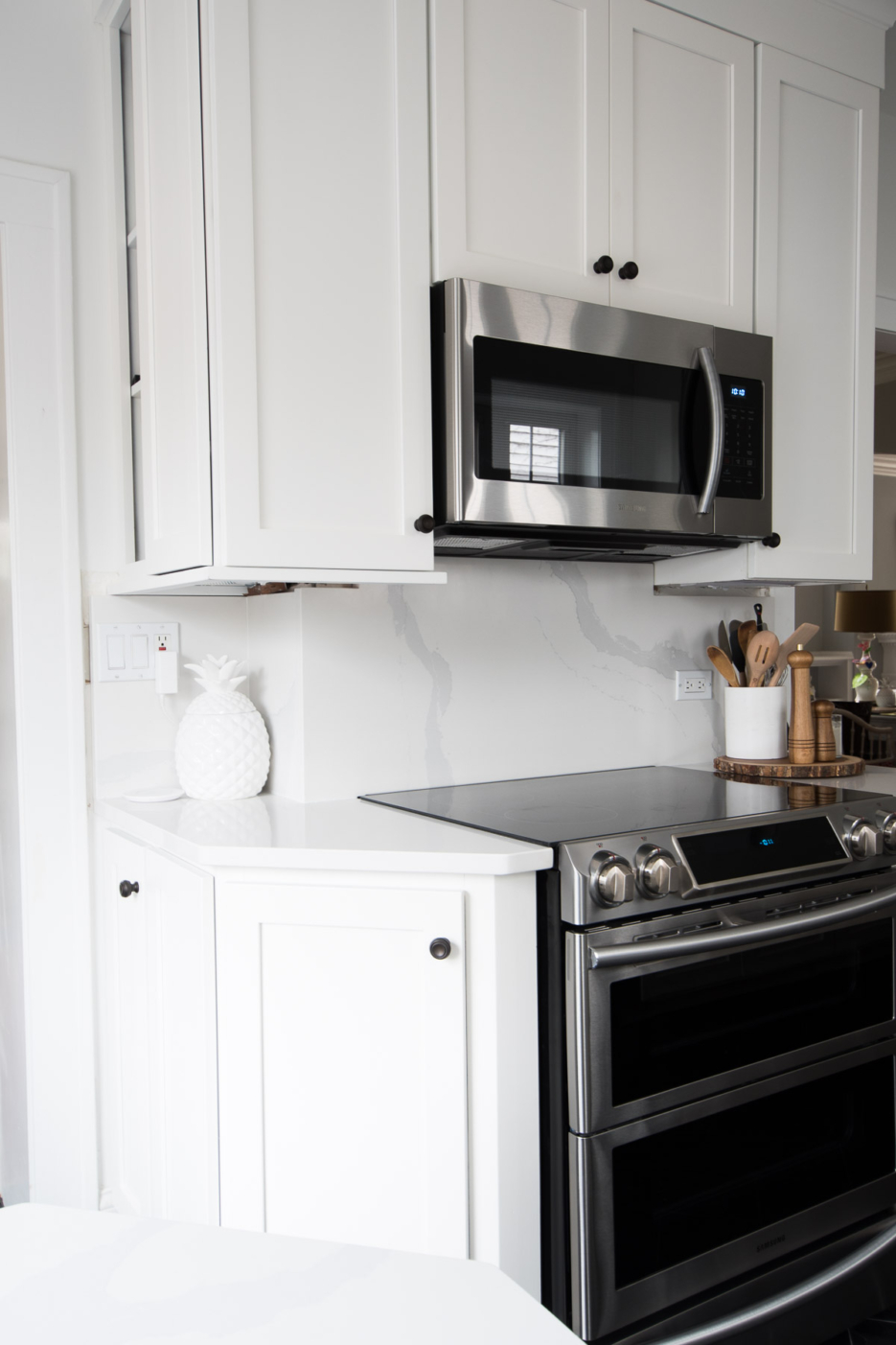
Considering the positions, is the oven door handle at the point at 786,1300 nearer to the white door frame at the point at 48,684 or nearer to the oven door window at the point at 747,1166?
the oven door window at the point at 747,1166

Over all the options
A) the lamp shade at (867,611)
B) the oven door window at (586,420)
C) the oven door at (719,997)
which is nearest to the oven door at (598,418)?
the oven door window at (586,420)

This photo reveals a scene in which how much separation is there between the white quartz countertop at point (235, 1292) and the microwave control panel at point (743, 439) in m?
1.65

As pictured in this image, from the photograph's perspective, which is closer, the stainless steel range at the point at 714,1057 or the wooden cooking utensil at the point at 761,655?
Result: the stainless steel range at the point at 714,1057

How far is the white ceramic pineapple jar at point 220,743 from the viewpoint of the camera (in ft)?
6.08

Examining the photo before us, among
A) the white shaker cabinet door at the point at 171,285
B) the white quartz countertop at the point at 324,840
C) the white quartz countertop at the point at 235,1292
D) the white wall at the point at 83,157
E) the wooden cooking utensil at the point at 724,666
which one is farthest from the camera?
the wooden cooking utensil at the point at 724,666

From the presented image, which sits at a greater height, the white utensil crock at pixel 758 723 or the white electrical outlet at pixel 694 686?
the white electrical outlet at pixel 694 686

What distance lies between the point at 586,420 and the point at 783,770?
915mm

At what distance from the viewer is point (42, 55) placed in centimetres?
186

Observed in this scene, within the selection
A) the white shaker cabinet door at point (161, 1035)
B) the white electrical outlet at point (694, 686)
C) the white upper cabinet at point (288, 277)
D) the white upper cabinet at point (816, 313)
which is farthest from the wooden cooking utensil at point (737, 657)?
the white shaker cabinet door at point (161, 1035)

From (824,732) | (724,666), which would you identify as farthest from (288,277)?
(824,732)

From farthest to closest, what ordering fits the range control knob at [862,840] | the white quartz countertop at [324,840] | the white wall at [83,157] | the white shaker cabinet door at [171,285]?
the white wall at [83,157] → the range control knob at [862,840] → the white shaker cabinet door at [171,285] → the white quartz countertop at [324,840]

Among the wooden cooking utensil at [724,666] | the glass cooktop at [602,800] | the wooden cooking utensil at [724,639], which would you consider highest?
the wooden cooking utensil at [724,639]

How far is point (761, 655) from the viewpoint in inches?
87.5

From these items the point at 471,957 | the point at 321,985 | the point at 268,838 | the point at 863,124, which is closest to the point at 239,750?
the point at 268,838
